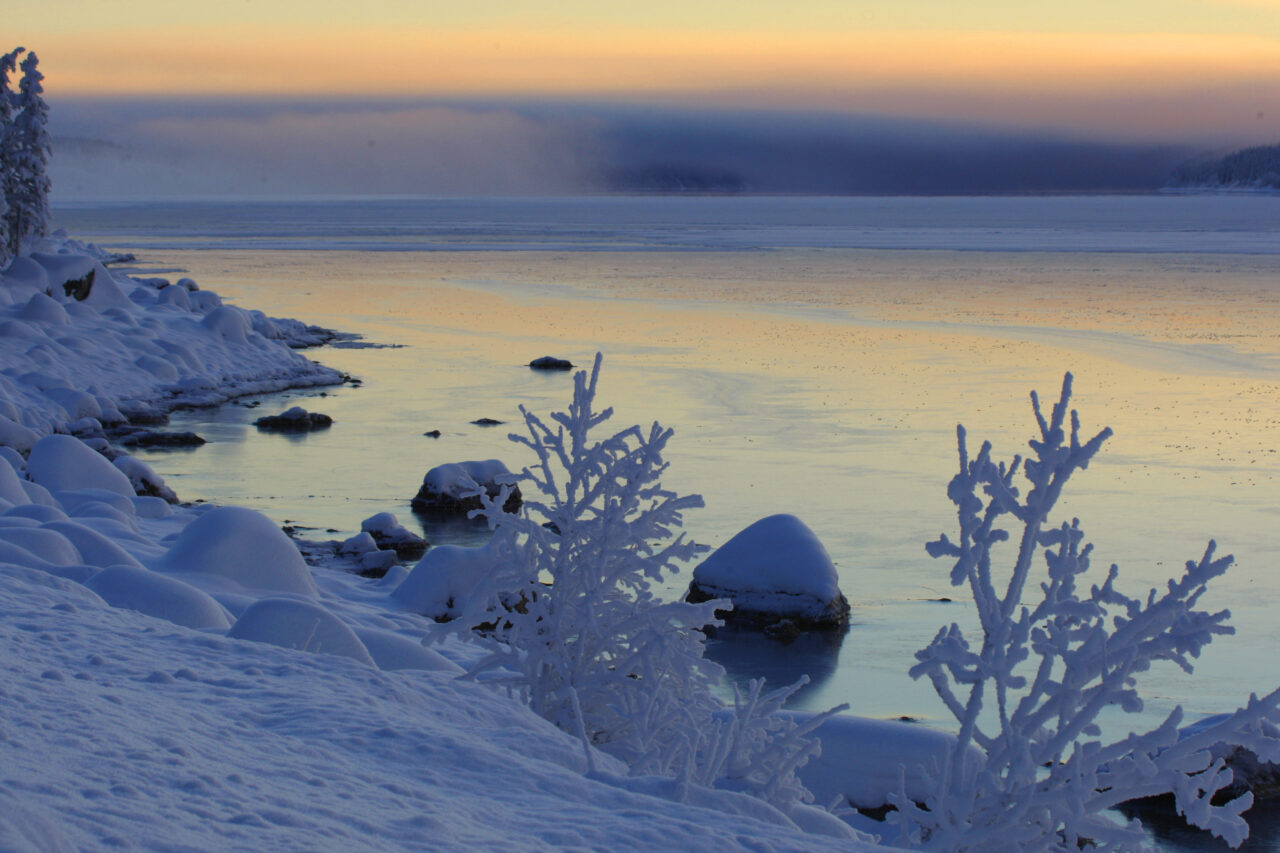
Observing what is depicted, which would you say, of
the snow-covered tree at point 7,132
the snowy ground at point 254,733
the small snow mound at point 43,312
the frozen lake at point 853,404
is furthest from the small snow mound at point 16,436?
the snow-covered tree at point 7,132

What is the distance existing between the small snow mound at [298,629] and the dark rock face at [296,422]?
14.0 metres

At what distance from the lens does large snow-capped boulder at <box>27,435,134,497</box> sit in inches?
528

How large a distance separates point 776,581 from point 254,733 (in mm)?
7607

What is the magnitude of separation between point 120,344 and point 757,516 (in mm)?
16455

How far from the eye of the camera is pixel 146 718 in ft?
15.0

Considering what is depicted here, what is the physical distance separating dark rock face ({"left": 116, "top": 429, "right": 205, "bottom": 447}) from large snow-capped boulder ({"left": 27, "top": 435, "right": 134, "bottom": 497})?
5763 millimetres

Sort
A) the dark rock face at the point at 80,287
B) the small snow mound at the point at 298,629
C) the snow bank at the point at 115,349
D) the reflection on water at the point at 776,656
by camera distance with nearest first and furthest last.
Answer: the small snow mound at the point at 298,629 → the reflection on water at the point at 776,656 → the snow bank at the point at 115,349 → the dark rock face at the point at 80,287

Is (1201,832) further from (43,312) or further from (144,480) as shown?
(43,312)

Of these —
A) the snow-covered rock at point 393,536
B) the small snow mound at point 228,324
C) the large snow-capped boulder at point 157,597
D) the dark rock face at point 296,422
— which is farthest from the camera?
the small snow mound at point 228,324

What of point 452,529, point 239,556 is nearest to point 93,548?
point 239,556

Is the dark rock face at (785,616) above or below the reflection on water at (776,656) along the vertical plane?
above

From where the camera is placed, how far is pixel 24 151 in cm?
4169

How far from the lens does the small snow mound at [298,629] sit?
7086mm

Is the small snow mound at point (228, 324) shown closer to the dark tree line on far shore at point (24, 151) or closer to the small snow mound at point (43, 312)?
the small snow mound at point (43, 312)
